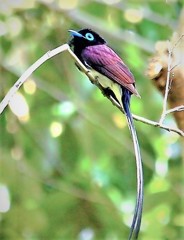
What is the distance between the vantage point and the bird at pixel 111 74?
5.39 feet

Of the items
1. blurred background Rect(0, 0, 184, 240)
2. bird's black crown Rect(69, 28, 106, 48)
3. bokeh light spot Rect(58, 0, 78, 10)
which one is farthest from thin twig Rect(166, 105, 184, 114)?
bokeh light spot Rect(58, 0, 78, 10)

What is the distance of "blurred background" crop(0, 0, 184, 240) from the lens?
1699 millimetres

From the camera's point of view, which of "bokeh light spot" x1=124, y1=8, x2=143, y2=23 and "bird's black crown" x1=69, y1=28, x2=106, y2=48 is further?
"bokeh light spot" x1=124, y1=8, x2=143, y2=23

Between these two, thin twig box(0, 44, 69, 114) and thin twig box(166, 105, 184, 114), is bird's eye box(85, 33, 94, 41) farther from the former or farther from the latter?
thin twig box(166, 105, 184, 114)

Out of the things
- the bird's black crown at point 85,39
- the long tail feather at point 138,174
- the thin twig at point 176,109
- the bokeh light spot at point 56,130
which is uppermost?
the bird's black crown at point 85,39

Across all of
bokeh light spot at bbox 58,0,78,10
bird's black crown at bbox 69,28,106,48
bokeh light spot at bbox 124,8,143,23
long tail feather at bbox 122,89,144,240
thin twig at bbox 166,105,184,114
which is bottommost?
long tail feather at bbox 122,89,144,240

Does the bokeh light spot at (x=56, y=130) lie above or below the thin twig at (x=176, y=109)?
below

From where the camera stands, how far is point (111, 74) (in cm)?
164

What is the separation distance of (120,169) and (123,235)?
125 millimetres

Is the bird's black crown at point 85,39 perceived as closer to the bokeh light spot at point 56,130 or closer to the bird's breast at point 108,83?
the bird's breast at point 108,83

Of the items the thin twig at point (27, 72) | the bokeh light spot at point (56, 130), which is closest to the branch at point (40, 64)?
the thin twig at point (27, 72)

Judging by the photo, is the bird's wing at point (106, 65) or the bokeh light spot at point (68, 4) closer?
the bird's wing at point (106, 65)

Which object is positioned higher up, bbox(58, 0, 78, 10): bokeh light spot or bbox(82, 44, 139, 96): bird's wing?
bbox(58, 0, 78, 10): bokeh light spot

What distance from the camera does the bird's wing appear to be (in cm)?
164
